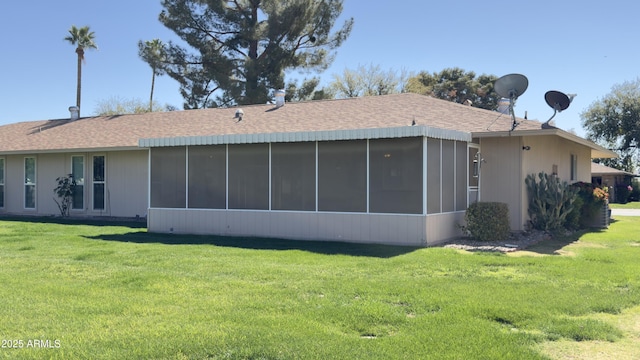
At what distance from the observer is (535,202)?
14.3 metres

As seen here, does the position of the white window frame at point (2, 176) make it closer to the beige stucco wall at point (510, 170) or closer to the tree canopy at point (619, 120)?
the beige stucco wall at point (510, 170)

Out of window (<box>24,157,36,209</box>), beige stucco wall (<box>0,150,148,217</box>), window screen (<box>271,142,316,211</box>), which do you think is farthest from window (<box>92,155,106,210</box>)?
window screen (<box>271,142,316,211</box>)

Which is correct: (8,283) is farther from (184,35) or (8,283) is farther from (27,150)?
(184,35)

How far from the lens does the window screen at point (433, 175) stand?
475 inches

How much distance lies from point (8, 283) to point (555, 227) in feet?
39.8

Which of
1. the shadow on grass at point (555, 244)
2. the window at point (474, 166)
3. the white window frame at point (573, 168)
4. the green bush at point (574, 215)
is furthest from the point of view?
the white window frame at point (573, 168)

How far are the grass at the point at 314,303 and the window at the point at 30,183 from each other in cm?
1066

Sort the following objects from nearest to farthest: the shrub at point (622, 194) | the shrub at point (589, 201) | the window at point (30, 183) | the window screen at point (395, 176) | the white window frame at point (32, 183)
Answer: the window screen at point (395, 176)
the shrub at point (589, 201)
the white window frame at point (32, 183)
the window at point (30, 183)
the shrub at point (622, 194)

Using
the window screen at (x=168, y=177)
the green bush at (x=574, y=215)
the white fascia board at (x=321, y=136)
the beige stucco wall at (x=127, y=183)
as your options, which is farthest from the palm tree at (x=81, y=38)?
the green bush at (x=574, y=215)

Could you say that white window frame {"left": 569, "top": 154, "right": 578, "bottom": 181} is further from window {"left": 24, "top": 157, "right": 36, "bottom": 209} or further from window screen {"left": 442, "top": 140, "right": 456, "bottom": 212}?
window {"left": 24, "top": 157, "right": 36, "bottom": 209}

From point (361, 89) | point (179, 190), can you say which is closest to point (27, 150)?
point (179, 190)

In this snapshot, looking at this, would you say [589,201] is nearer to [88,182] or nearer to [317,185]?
[317,185]

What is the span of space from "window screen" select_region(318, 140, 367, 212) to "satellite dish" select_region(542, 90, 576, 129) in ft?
16.9

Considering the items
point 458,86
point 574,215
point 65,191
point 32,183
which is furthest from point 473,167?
point 458,86
